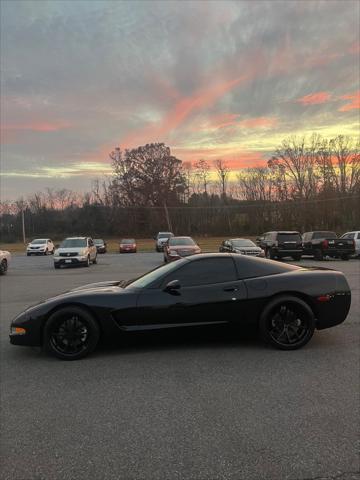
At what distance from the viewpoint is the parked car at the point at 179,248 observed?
Result: 72.0 ft

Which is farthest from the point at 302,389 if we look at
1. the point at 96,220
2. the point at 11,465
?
the point at 96,220

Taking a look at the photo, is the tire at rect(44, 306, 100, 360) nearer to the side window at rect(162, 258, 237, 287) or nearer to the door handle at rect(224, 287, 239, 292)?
the side window at rect(162, 258, 237, 287)

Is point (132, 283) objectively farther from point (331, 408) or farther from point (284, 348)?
point (331, 408)

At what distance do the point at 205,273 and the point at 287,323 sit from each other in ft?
4.26

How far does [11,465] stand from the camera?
3020 millimetres

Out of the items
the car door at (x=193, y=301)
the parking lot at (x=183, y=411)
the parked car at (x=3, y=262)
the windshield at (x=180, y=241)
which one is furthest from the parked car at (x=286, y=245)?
the car door at (x=193, y=301)

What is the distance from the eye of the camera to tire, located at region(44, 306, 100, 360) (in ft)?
18.1

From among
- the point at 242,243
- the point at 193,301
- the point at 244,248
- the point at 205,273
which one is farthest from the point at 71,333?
the point at 242,243

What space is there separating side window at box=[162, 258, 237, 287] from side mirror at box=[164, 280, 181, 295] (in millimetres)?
108

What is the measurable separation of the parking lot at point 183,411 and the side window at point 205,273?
2.31 ft

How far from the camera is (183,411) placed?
12.7ft

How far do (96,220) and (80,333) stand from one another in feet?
301

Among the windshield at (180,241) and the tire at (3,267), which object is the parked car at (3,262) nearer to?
the tire at (3,267)

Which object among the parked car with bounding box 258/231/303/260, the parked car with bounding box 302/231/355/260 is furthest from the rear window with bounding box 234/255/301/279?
the parked car with bounding box 302/231/355/260
